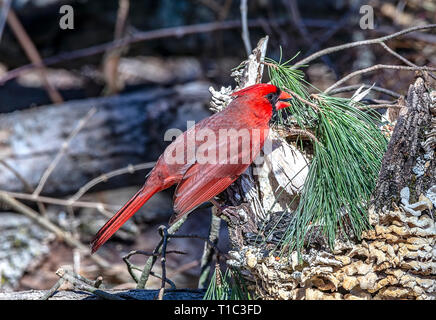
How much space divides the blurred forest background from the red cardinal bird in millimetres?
945

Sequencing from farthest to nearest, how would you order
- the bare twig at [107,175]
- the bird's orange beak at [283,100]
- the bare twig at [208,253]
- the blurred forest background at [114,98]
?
the blurred forest background at [114,98], the bare twig at [107,175], the bare twig at [208,253], the bird's orange beak at [283,100]

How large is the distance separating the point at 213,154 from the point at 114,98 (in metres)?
2.25

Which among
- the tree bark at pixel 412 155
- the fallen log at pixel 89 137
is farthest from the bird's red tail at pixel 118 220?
the fallen log at pixel 89 137

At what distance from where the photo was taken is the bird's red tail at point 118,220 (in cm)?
212

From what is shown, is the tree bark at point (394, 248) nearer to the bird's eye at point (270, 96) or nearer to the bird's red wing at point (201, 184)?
the bird's red wing at point (201, 184)

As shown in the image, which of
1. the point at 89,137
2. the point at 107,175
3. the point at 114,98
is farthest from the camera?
the point at 114,98

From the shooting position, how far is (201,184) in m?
2.08

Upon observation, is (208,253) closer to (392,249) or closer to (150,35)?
(392,249)

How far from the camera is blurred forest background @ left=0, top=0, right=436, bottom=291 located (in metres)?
3.73

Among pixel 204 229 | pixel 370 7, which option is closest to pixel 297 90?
pixel 204 229

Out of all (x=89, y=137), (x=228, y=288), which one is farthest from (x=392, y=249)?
(x=89, y=137)

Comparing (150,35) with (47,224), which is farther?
(150,35)

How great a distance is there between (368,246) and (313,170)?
1.14 feet

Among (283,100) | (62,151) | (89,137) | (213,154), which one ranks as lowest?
(213,154)
